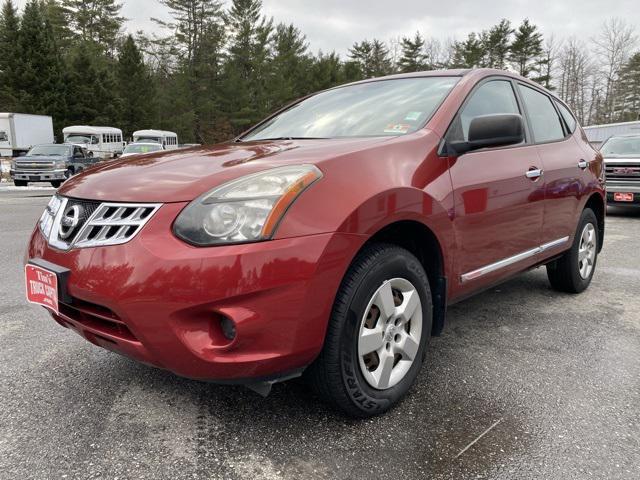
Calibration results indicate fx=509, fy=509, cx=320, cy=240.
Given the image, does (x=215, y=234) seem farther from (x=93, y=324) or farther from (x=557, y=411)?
(x=557, y=411)

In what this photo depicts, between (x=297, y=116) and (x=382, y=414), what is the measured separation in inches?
78.1

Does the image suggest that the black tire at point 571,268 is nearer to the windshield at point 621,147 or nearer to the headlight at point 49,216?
the headlight at point 49,216

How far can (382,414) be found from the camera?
7.38ft

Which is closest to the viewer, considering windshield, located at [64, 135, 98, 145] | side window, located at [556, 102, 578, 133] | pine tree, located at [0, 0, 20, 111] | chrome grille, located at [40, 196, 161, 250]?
chrome grille, located at [40, 196, 161, 250]

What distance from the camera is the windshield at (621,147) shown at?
10499 mm

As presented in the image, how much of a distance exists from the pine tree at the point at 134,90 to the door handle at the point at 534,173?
4570 cm

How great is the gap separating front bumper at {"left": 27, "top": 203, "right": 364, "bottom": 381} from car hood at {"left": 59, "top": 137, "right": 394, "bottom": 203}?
0.12 m

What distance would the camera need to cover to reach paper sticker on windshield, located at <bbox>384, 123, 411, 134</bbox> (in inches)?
101

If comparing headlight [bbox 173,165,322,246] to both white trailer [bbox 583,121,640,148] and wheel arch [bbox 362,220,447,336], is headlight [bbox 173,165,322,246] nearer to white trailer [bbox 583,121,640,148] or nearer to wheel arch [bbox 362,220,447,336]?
wheel arch [bbox 362,220,447,336]

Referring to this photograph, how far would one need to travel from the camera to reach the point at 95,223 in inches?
75.7

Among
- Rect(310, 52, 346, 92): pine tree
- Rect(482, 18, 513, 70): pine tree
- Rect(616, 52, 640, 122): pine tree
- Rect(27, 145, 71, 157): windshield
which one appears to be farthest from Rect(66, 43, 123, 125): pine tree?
Rect(616, 52, 640, 122): pine tree

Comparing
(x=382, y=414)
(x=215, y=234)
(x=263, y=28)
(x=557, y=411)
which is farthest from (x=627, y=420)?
(x=263, y=28)

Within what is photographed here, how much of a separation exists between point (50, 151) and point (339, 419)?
1950cm

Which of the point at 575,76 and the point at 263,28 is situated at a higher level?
the point at 263,28
